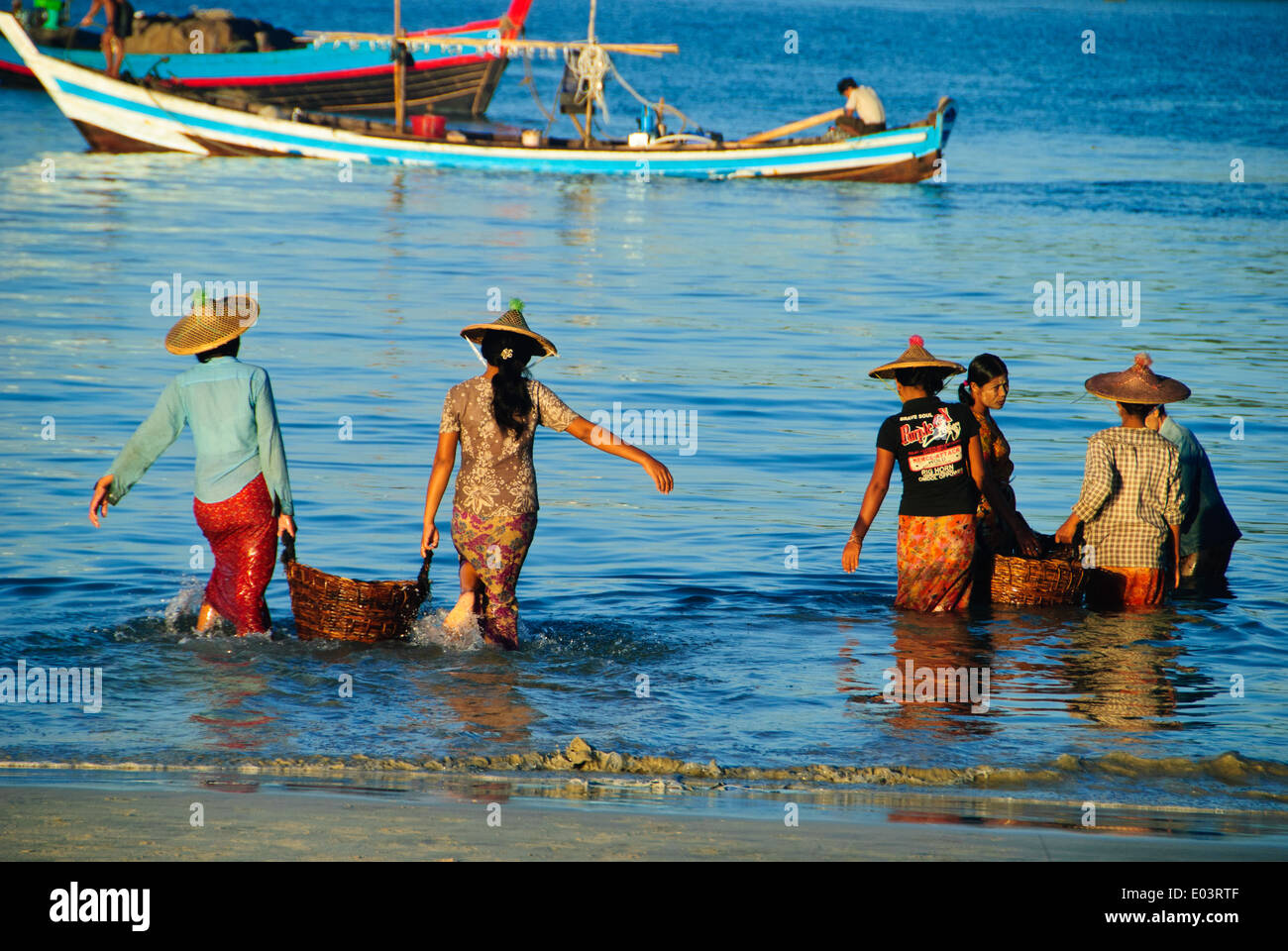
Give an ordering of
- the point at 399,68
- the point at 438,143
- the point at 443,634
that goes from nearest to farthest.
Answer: the point at 443,634
the point at 438,143
the point at 399,68

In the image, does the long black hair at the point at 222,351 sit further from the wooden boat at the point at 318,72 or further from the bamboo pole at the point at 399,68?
the wooden boat at the point at 318,72

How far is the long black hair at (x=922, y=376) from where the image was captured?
7.74 metres

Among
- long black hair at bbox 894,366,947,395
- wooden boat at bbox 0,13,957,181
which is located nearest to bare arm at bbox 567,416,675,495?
long black hair at bbox 894,366,947,395

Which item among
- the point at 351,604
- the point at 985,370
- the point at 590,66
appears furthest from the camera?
the point at 590,66

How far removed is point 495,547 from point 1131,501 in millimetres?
3539

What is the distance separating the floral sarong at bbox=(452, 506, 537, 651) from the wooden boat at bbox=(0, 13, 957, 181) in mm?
25566

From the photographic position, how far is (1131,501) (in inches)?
326

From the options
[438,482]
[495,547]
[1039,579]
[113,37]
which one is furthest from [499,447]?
[113,37]

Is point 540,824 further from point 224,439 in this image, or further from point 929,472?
point 929,472

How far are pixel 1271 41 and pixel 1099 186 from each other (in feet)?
256

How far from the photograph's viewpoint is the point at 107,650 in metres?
7.66

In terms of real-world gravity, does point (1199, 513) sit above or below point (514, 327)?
below

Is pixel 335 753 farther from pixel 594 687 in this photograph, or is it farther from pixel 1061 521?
pixel 1061 521
